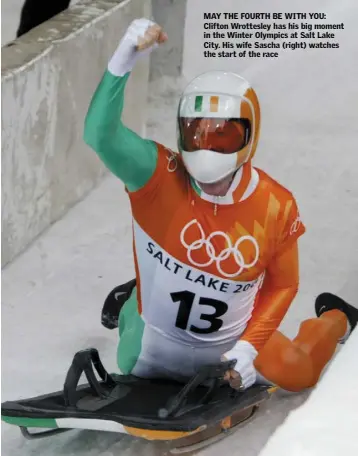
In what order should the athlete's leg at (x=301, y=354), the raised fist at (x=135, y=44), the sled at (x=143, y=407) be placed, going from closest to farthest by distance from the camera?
the raised fist at (x=135, y=44) → the sled at (x=143, y=407) → the athlete's leg at (x=301, y=354)

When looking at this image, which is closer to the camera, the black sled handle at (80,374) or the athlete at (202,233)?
the athlete at (202,233)

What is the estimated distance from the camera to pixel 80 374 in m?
1.06

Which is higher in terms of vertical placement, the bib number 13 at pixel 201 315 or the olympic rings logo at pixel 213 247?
the olympic rings logo at pixel 213 247

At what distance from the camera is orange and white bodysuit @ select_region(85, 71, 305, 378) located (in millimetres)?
1016

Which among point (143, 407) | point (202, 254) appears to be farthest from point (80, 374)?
point (202, 254)

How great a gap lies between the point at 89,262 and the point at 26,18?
0.73 meters

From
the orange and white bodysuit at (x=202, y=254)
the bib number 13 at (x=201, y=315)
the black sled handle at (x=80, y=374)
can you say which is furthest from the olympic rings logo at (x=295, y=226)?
the black sled handle at (x=80, y=374)

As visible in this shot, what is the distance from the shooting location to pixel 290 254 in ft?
3.54

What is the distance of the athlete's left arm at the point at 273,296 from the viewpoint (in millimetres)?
1072

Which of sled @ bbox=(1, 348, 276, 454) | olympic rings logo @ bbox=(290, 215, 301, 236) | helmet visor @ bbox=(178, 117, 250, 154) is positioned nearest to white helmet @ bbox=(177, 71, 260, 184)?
helmet visor @ bbox=(178, 117, 250, 154)

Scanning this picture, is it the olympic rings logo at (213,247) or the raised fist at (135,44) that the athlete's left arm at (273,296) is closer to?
the olympic rings logo at (213,247)

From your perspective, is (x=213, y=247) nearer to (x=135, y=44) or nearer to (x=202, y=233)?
(x=202, y=233)

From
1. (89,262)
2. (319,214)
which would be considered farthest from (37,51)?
(319,214)

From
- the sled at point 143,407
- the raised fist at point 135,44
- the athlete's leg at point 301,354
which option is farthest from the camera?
the athlete's leg at point 301,354
